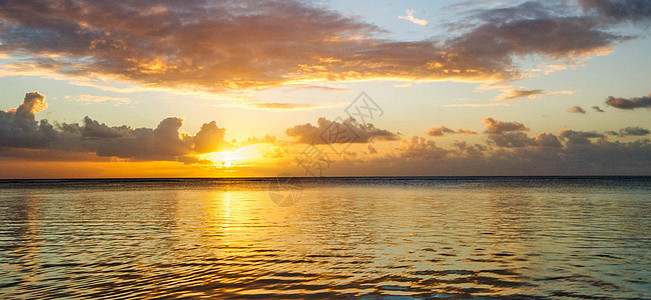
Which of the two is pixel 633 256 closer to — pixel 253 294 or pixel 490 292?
pixel 490 292

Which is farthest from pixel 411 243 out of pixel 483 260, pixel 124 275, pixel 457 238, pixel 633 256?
pixel 124 275

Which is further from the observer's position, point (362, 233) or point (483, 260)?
point (362, 233)

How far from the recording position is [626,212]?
41.7 meters

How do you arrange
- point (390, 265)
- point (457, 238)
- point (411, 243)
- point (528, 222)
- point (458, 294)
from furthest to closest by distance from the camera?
point (528, 222) < point (457, 238) < point (411, 243) < point (390, 265) < point (458, 294)

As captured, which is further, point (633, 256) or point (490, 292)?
point (633, 256)

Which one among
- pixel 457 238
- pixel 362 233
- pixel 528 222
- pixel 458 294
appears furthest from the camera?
pixel 528 222

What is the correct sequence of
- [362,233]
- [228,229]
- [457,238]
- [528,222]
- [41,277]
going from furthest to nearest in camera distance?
[528,222] → [228,229] → [362,233] → [457,238] → [41,277]

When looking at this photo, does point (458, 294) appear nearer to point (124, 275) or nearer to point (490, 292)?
point (490, 292)

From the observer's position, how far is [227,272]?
17359 millimetres

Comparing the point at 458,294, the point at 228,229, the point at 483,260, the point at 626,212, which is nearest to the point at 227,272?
the point at 458,294

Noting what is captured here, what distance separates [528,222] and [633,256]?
44.3 ft

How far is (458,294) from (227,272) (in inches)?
325

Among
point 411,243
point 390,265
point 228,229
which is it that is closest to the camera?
point 390,265

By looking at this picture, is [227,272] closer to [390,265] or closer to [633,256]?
[390,265]
